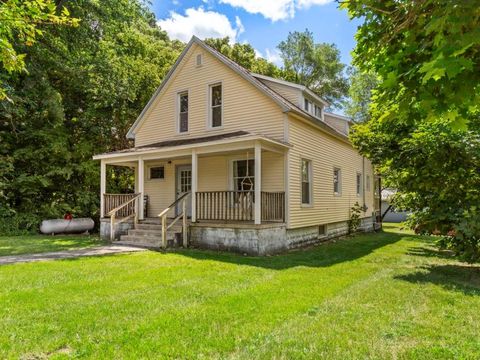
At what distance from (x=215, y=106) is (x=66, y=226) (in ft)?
30.7

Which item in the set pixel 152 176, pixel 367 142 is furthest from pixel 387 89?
pixel 152 176

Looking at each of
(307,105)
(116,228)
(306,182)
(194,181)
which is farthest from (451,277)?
(116,228)

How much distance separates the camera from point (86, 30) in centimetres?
1752

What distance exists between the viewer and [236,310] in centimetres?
487

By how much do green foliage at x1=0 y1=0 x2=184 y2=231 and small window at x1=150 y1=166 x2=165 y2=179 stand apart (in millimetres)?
4709

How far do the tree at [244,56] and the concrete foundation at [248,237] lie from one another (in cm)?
1977

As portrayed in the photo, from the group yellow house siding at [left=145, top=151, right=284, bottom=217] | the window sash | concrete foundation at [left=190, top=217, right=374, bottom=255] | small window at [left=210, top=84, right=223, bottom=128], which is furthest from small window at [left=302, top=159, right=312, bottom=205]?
small window at [left=210, top=84, right=223, bottom=128]

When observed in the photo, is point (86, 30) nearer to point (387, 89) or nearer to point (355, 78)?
point (387, 89)

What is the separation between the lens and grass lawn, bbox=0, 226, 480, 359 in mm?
3633

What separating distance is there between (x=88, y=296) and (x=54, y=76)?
16.7 meters

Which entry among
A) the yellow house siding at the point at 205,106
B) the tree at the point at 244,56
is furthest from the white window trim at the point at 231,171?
the tree at the point at 244,56

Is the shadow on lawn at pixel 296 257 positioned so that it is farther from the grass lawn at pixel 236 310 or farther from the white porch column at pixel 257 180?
the white porch column at pixel 257 180

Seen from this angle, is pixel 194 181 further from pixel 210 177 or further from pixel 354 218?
pixel 354 218

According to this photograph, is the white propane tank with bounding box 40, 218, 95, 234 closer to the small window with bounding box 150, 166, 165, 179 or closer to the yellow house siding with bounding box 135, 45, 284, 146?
the small window with bounding box 150, 166, 165, 179
